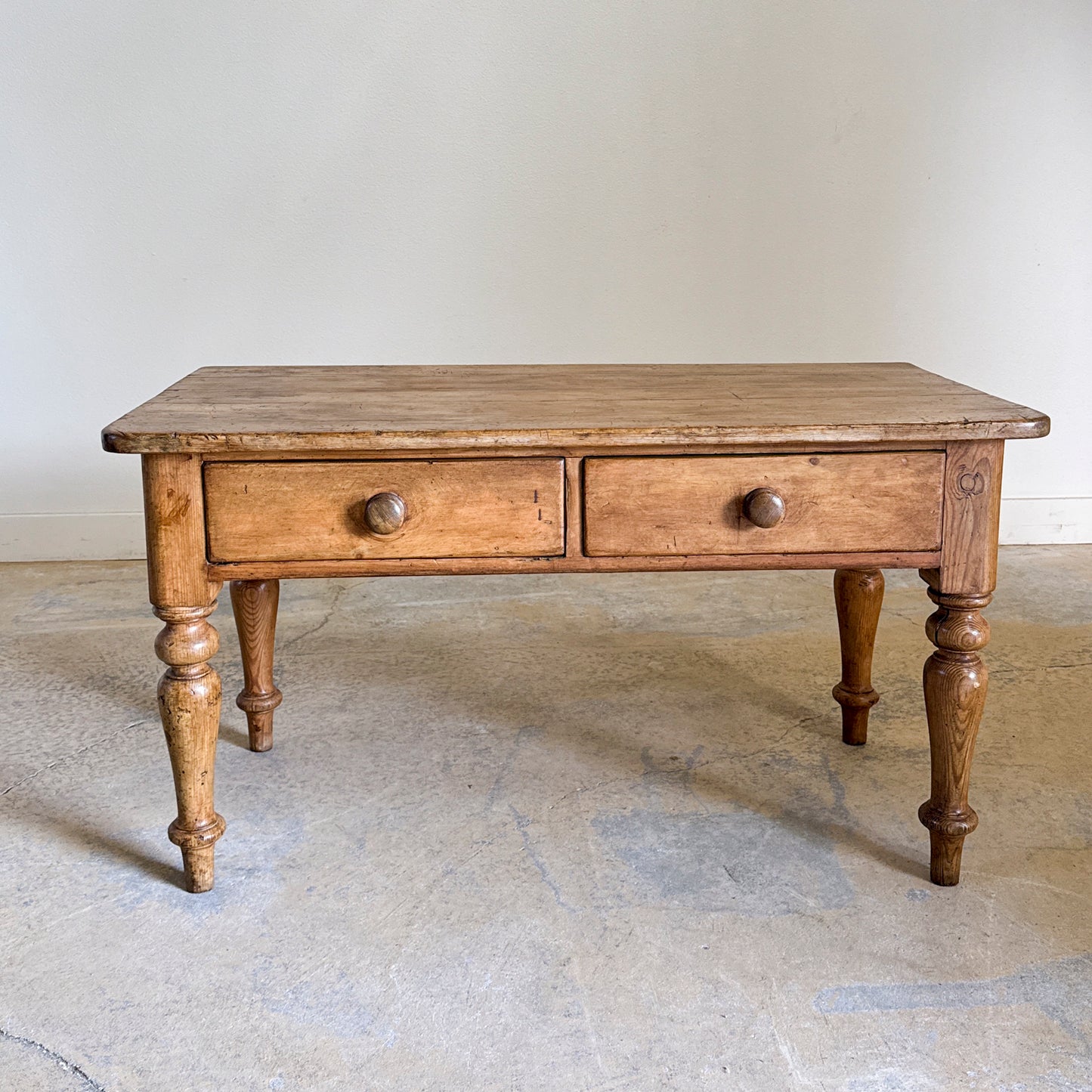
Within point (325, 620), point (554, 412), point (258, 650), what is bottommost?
point (325, 620)

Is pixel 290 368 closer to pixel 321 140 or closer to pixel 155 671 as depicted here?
pixel 155 671

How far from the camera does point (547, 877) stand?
1.85m

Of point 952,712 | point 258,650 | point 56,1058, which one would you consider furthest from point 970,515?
point 56,1058

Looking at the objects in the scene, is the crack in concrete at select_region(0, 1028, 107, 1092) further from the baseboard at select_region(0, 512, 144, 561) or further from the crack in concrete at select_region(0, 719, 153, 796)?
the baseboard at select_region(0, 512, 144, 561)

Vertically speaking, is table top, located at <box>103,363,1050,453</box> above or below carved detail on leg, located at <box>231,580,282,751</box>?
above

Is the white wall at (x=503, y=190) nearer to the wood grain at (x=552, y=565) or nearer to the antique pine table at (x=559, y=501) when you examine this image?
the antique pine table at (x=559, y=501)

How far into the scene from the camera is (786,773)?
2213 mm

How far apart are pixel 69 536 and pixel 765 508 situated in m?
2.74

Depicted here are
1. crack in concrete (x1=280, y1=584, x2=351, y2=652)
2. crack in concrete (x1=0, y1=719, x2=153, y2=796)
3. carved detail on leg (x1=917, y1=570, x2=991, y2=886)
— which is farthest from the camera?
crack in concrete (x1=280, y1=584, x2=351, y2=652)

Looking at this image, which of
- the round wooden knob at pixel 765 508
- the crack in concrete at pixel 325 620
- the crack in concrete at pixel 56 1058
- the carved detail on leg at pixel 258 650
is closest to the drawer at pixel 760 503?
the round wooden knob at pixel 765 508

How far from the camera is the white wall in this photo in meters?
3.47

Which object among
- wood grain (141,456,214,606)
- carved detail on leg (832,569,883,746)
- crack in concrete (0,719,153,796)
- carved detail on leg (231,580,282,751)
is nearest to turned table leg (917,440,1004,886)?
carved detail on leg (832,569,883,746)

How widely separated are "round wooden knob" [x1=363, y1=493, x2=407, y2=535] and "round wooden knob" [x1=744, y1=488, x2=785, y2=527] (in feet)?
1.67

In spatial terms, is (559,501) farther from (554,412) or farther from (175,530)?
(175,530)
